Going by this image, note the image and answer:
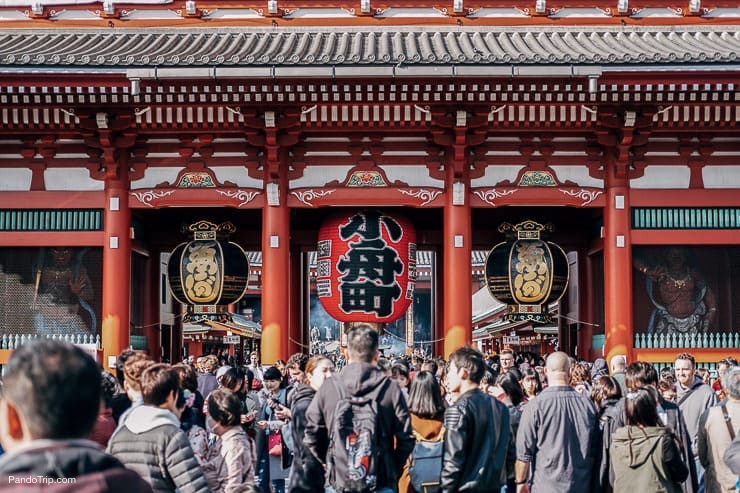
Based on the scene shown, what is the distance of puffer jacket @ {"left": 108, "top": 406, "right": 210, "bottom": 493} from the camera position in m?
4.79

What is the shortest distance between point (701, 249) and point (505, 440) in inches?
393

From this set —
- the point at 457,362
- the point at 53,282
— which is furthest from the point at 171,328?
the point at 457,362

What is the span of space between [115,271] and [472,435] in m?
10.1

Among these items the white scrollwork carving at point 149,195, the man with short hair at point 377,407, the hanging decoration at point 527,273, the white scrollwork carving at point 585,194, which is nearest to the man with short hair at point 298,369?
the man with short hair at point 377,407

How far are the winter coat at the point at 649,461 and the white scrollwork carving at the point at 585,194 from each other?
915 cm

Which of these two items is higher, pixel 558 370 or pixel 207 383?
pixel 558 370

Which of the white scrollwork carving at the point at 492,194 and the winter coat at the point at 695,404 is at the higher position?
the white scrollwork carving at the point at 492,194

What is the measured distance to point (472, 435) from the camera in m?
6.28

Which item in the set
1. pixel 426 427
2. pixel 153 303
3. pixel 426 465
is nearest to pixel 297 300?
pixel 153 303

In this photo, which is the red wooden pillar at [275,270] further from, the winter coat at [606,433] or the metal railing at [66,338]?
the winter coat at [606,433]

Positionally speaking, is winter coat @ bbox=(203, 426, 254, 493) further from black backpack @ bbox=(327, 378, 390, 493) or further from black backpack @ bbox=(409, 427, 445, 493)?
black backpack @ bbox=(409, 427, 445, 493)

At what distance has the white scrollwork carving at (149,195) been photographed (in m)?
15.6

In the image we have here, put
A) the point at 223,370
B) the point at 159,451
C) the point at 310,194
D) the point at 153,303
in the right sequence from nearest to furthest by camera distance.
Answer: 1. the point at 159,451
2. the point at 223,370
3. the point at 310,194
4. the point at 153,303

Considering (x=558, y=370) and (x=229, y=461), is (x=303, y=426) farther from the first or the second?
(x=558, y=370)
